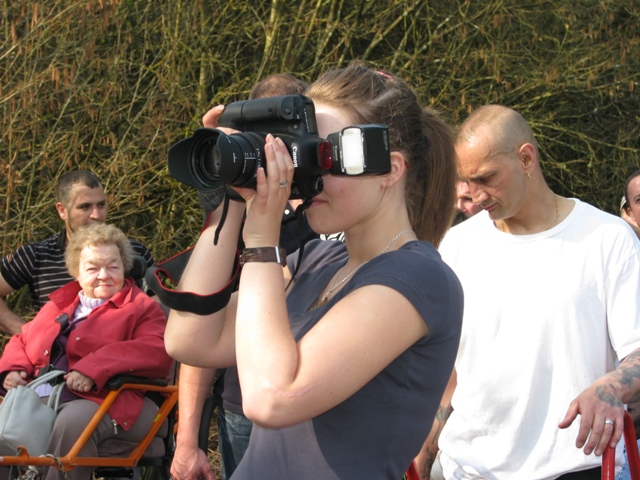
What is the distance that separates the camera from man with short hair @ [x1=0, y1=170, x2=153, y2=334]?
465 centimetres

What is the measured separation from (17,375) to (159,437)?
2.29ft

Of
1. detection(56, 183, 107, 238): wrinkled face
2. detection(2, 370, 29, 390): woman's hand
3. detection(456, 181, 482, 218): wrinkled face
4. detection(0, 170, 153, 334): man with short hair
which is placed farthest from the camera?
detection(56, 183, 107, 238): wrinkled face

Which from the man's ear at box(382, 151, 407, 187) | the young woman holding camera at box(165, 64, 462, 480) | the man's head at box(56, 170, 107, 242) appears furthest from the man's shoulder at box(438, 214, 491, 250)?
the man's head at box(56, 170, 107, 242)

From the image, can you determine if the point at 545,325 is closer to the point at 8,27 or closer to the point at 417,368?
the point at 417,368

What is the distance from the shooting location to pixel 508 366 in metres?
2.49

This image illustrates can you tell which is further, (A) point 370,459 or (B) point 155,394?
(B) point 155,394

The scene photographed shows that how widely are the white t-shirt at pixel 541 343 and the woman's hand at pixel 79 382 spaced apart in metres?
1.82

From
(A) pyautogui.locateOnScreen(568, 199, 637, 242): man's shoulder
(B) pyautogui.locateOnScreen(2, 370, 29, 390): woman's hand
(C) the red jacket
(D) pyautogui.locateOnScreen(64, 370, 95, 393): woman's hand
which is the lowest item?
(B) pyautogui.locateOnScreen(2, 370, 29, 390): woman's hand

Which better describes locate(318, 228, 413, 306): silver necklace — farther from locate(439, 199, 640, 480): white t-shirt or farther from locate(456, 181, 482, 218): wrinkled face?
locate(456, 181, 482, 218): wrinkled face

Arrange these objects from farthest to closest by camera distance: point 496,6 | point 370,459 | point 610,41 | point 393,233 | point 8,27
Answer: point 610,41, point 496,6, point 8,27, point 393,233, point 370,459

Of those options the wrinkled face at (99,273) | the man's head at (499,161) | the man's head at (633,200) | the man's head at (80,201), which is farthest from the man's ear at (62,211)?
the man's head at (633,200)

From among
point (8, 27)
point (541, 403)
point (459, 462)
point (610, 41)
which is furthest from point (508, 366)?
point (610, 41)

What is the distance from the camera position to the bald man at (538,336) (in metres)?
2.42

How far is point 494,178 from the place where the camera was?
280cm
